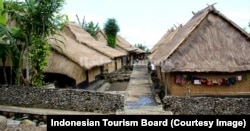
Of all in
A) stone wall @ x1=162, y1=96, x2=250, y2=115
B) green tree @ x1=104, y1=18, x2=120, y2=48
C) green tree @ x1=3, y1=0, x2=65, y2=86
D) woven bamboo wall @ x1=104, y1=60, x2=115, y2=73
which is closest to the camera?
stone wall @ x1=162, y1=96, x2=250, y2=115

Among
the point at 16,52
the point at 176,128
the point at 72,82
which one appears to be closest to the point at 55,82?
the point at 72,82

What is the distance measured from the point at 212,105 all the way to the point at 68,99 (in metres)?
6.34

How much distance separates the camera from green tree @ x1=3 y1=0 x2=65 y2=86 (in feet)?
57.3

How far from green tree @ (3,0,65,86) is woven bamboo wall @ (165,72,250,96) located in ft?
21.5

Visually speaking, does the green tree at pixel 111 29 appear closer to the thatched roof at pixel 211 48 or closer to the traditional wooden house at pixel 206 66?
the thatched roof at pixel 211 48

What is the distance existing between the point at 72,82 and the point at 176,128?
1192 cm

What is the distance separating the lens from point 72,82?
20.1 m

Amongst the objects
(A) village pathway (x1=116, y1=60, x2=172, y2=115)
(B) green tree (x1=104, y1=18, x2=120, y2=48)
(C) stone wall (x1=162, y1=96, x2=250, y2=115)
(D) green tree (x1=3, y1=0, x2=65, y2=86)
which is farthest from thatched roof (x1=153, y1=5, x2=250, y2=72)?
(B) green tree (x1=104, y1=18, x2=120, y2=48)

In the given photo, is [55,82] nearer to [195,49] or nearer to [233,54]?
[195,49]

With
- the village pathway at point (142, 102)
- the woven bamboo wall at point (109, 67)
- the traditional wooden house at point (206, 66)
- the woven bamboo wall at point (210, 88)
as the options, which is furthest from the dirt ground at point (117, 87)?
the woven bamboo wall at point (210, 88)

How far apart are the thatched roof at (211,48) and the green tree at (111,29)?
21.4 meters

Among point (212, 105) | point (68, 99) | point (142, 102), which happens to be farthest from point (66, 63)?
point (212, 105)

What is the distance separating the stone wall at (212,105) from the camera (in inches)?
620
